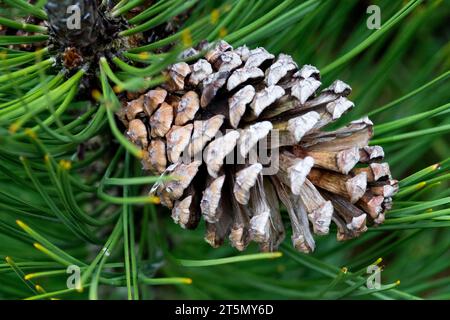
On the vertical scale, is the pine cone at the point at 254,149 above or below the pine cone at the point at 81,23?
below

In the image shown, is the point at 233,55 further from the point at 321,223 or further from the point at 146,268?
the point at 146,268

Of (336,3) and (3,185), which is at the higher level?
(336,3)

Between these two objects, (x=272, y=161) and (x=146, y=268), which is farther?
(x=146, y=268)

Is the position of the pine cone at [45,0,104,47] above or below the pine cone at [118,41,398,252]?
above
